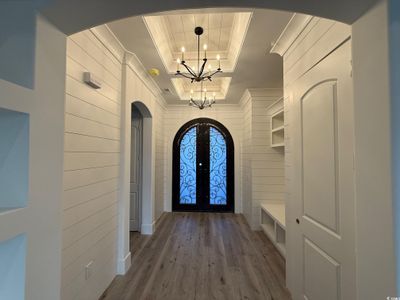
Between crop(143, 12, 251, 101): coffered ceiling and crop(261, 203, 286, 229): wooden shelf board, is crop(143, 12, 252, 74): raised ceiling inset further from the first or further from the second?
crop(261, 203, 286, 229): wooden shelf board

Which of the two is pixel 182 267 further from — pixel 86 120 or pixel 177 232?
pixel 86 120

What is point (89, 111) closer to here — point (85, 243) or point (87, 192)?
point (87, 192)

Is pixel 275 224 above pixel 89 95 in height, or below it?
below

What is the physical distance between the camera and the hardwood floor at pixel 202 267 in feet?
7.50

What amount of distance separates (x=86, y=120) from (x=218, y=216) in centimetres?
400

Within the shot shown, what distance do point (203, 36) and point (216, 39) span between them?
0.19 m

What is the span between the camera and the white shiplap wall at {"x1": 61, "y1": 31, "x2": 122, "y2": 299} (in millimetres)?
1649

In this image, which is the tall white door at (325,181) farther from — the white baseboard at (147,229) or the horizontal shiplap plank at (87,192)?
the white baseboard at (147,229)

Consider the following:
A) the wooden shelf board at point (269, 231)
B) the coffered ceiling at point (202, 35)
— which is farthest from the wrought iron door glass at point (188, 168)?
the coffered ceiling at point (202, 35)

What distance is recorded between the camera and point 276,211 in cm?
359

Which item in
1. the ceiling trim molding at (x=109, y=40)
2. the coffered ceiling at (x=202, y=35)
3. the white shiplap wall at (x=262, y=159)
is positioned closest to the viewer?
the ceiling trim molding at (x=109, y=40)

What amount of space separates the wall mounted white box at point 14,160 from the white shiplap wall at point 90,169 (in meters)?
0.77

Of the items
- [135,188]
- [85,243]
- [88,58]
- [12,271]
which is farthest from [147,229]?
[12,271]

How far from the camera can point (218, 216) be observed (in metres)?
5.11
